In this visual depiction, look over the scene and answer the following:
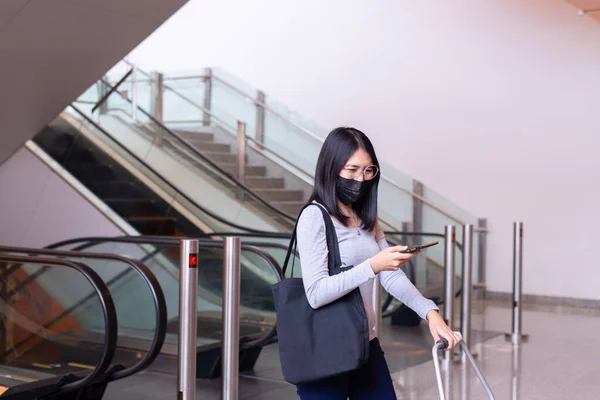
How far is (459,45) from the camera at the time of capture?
11.1m

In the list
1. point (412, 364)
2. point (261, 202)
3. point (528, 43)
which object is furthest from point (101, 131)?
point (528, 43)

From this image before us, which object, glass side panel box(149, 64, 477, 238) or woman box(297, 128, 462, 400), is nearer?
woman box(297, 128, 462, 400)

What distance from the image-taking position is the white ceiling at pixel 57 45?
5.03 metres

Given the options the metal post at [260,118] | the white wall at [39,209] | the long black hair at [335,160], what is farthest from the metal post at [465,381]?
the metal post at [260,118]

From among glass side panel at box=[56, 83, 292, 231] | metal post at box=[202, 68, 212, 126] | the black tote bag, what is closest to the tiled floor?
glass side panel at box=[56, 83, 292, 231]

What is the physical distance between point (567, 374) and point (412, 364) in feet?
4.16

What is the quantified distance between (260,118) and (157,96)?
160 centimetres

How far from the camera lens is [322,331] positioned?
2488 mm

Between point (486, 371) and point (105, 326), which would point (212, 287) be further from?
point (486, 371)

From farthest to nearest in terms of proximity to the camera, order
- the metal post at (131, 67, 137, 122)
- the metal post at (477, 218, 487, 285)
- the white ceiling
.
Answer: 1. the metal post at (477, 218, 487, 285)
2. the metal post at (131, 67, 137, 122)
3. the white ceiling

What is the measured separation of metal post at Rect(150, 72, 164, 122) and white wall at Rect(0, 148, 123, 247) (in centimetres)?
257

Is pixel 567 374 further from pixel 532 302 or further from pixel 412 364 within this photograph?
pixel 532 302

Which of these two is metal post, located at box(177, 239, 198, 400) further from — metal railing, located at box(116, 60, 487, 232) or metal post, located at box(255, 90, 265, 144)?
metal post, located at box(255, 90, 265, 144)

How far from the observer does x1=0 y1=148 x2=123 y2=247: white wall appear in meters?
8.55
